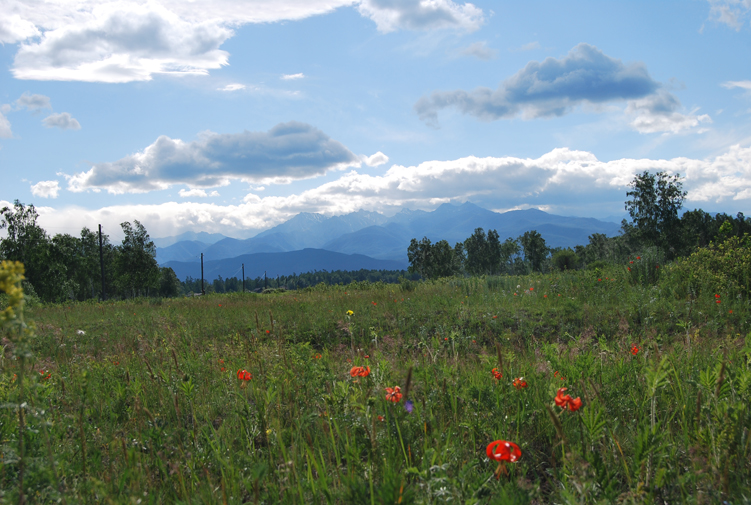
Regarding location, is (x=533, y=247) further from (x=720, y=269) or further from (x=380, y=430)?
(x=380, y=430)

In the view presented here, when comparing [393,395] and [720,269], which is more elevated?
[720,269]

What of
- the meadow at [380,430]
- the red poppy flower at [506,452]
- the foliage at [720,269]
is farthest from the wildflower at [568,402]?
the foliage at [720,269]

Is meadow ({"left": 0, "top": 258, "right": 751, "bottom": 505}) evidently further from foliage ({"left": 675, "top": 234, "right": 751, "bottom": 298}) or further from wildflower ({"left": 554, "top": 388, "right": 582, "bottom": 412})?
foliage ({"left": 675, "top": 234, "right": 751, "bottom": 298})

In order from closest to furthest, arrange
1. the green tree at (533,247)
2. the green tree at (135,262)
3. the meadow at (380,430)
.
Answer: the meadow at (380,430), the green tree at (135,262), the green tree at (533,247)

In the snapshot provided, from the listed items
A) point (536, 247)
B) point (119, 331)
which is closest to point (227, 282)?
point (536, 247)

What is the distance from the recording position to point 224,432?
8.69 ft

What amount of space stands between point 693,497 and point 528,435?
3.08 feet

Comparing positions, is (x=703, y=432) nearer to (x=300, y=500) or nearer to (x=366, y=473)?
(x=366, y=473)

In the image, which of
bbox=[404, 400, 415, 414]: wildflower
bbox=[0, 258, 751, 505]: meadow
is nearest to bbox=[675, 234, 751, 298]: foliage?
bbox=[0, 258, 751, 505]: meadow

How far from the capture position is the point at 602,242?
10156 centimetres

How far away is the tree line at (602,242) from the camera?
1836 inches

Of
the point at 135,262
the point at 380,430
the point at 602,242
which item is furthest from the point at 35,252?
the point at 602,242

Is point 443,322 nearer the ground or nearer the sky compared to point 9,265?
nearer the ground

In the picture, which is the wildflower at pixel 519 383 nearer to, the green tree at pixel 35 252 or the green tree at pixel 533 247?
the green tree at pixel 35 252
